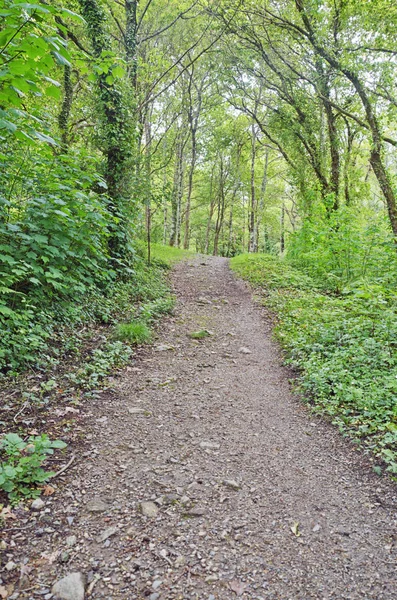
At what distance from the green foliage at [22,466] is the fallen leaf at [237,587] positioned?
56.9 inches

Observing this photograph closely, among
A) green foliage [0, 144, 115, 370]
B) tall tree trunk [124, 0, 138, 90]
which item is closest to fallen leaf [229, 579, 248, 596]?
green foliage [0, 144, 115, 370]

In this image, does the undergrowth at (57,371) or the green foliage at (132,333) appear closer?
the undergrowth at (57,371)

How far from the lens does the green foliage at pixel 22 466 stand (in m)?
2.36

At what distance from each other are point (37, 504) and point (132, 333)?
11.1 ft

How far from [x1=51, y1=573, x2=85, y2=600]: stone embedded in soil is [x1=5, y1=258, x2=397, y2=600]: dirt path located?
1.9 inches

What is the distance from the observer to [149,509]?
2.42 meters

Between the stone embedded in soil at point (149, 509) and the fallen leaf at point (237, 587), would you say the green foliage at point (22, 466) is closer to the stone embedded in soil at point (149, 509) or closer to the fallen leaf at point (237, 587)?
the stone embedded in soil at point (149, 509)

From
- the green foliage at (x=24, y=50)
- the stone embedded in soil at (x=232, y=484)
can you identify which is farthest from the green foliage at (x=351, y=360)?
the green foliage at (x=24, y=50)

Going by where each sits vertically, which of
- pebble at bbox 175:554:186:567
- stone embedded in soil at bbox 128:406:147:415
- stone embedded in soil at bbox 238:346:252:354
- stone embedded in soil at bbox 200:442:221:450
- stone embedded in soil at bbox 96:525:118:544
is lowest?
stone embedded in soil at bbox 96:525:118:544

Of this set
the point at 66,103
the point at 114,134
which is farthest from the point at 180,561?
the point at 66,103

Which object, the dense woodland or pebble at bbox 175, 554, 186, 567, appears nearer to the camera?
pebble at bbox 175, 554, 186, 567

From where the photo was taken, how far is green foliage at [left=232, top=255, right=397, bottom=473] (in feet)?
11.2

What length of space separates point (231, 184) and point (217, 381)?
26649mm

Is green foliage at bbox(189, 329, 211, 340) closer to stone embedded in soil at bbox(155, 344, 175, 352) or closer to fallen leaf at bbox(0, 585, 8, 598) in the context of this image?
stone embedded in soil at bbox(155, 344, 175, 352)
